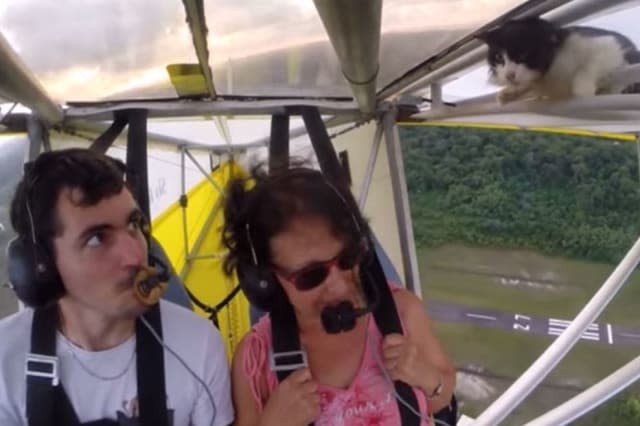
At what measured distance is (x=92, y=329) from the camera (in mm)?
1072

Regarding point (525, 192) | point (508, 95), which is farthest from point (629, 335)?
point (508, 95)

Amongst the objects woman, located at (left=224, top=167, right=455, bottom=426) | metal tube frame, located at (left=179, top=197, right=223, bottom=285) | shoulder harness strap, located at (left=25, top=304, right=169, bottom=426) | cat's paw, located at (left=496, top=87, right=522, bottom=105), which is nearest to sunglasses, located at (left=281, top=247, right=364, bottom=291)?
woman, located at (left=224, top=167, right=455, bottom=426)

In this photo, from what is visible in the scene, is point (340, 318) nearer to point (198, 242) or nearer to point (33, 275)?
point (33, 275)

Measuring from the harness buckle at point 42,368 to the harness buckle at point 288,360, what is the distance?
0.30 metres

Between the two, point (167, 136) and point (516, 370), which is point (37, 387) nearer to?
point (167, 136)

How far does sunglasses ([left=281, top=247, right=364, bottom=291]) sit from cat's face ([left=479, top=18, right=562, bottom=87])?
458 mm

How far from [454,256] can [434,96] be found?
207 inches

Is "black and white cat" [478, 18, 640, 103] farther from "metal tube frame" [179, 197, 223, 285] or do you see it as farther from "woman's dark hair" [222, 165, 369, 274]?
"metal tube frame" [179, 197, 223, 285]

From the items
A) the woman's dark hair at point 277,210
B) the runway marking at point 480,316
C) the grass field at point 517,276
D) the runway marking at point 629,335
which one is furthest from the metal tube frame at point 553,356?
the runway marking at point 480,316

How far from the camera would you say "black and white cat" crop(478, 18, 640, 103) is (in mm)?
1142

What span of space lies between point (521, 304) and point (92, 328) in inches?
265

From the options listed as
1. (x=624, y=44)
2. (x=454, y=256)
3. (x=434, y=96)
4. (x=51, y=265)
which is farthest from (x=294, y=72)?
(x=454, y=256)

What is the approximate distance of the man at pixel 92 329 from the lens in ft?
3.28

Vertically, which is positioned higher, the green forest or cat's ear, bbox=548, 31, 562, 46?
cat's ear, bbox=548, 31, 562, 46
